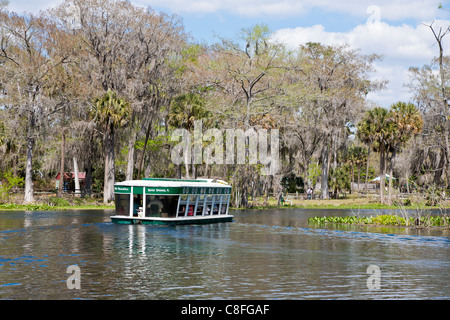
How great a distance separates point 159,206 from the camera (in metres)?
37.9

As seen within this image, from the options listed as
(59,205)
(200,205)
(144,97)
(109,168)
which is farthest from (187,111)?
(200,205)

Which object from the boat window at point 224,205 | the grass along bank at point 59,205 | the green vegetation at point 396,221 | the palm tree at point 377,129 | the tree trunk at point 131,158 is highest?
the palm tree at point 377,129

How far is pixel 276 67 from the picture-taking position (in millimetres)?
60219

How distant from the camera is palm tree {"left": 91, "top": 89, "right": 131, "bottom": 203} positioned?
197 ft

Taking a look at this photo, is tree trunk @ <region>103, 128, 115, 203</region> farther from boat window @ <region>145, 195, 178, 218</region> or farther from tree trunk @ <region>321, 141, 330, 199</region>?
tree trunk @ <region>321, 141, 330, 199</region>

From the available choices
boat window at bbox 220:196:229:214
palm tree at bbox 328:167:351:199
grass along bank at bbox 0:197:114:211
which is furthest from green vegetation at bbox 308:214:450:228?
palm tree at bbox 328:167:351:199

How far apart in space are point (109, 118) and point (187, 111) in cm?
1001

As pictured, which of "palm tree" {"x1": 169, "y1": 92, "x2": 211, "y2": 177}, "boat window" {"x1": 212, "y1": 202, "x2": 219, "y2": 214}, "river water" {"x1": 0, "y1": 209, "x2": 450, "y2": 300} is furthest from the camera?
"palm tree" {"x1": 169, "y1": 92, "x2": 211, "y2": 177}

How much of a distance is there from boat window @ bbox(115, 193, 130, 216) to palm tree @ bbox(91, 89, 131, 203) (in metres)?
Result: 23.4

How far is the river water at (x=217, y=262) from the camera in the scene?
17.5 m

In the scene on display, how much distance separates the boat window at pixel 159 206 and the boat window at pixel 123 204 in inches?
50.8

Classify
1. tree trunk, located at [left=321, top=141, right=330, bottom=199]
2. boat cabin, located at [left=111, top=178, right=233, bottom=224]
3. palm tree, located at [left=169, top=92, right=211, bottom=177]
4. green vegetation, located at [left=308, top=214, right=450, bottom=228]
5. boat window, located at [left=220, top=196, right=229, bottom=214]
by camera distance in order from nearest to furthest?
1. boat cabin, located at [left=111, top=178, right=233, bottom=224]
2. green vegetation, located at [left=308, top=214, right=450, bottom=228]
3. boat window, located at [left=220, top=196, right=229, bottom=214]
4. palm tree, located at [left=169, top=92, right=211, bottom=177]
5. tree trunk, located at [left=321, top=141, right=330, bottom=199]

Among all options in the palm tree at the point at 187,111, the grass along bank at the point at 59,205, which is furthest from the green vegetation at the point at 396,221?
the palm tree at the point at 187,111

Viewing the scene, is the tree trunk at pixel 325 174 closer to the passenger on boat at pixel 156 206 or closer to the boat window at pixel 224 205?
the boat window at pixel 224 205
